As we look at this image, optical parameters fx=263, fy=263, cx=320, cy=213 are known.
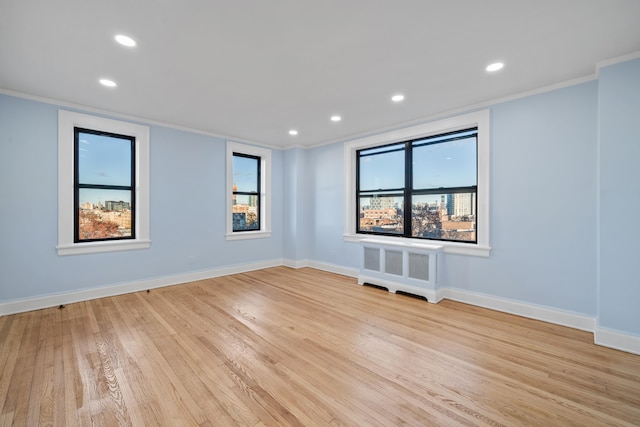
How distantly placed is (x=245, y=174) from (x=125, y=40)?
342 centimetres

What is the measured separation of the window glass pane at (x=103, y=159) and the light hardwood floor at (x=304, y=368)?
72.2 inches

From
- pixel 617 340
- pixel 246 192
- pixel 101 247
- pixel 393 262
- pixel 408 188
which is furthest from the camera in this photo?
pixel 246 192

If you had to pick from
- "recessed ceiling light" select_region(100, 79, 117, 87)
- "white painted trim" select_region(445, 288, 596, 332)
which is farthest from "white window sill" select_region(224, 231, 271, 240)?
"white painted trim" select_region(445, 288, 596, 332)

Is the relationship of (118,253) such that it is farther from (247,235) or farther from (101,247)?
(247,235)

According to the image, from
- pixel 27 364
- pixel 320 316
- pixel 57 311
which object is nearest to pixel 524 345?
pixel 320 316

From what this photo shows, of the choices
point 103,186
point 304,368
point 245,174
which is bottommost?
point 304,368

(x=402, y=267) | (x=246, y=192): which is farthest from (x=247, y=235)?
(x=402, y=267)

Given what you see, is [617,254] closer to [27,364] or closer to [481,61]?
[481,61]

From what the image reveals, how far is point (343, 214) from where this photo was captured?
17.1 ft

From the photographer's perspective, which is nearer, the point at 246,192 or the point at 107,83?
the point at 107,83

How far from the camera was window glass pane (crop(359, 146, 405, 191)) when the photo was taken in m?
4.61

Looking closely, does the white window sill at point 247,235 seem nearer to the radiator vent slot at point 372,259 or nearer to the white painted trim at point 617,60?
the radiator vent slot at point 372,259

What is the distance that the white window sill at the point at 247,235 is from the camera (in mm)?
5148

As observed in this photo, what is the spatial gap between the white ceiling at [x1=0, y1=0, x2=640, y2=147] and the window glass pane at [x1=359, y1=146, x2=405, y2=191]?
1.15 m
